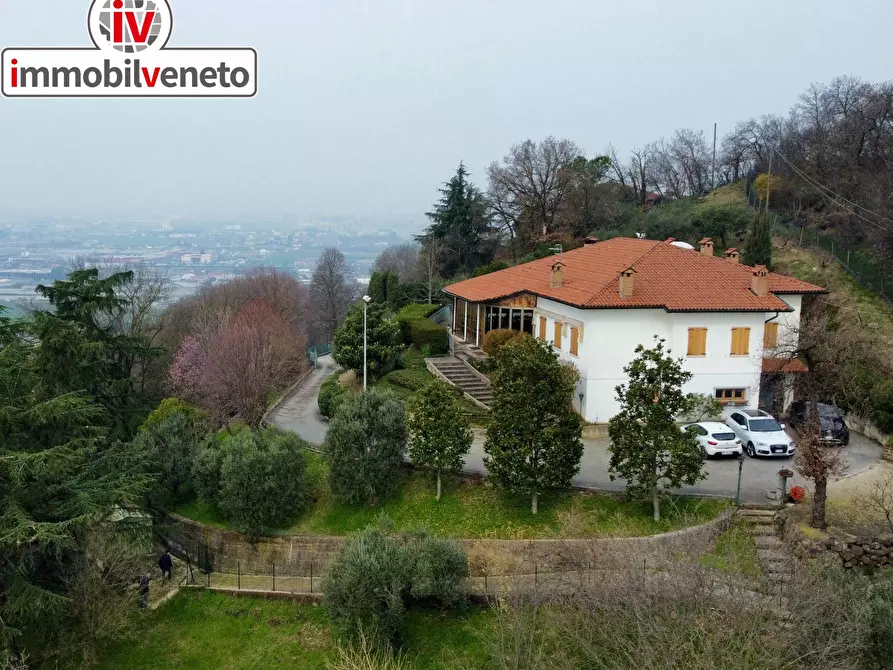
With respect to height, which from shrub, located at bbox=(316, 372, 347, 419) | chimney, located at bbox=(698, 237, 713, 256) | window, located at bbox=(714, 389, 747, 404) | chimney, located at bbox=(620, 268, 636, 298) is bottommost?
shrub, located at bbox=(316, 372, 347, 419)

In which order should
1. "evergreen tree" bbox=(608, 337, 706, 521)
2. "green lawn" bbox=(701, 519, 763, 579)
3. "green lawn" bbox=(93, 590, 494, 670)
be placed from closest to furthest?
"green lawn" bbox=(701, 519, 763, 579) → "green lawn" bbox=(93, 590, 494, 670) → "evergreen tree" bbox=(608, 337, 706, 521)

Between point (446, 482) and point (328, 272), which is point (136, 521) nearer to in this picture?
point (446, 482)

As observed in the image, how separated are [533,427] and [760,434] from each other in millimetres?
8638

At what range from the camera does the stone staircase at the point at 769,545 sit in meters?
13.2

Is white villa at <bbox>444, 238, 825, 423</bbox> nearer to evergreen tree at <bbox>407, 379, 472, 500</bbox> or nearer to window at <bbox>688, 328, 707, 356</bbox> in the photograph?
window at <bbox>688, 328, 707, 356</bbox>

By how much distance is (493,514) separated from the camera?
17.6m

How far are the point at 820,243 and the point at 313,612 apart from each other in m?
37.1

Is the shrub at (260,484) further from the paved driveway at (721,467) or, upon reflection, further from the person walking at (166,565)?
the paved driveway at (721,467)

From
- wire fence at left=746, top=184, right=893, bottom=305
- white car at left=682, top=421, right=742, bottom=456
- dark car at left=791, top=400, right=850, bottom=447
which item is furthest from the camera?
wire fence at left=746, top=184, right=893, bottom=305

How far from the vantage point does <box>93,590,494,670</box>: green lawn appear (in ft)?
46.7

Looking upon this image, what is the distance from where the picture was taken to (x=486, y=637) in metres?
13.1

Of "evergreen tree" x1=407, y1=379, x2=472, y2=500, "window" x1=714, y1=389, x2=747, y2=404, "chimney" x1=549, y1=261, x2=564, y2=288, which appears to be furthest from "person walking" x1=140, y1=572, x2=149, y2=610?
"window" x1=714, y1=389, x2=747, y2=404

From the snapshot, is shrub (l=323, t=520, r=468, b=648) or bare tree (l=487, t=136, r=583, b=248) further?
bare tree (l=487, t=136, r=583, b=248)

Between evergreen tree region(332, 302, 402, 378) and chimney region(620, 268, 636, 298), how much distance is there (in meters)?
10.3
